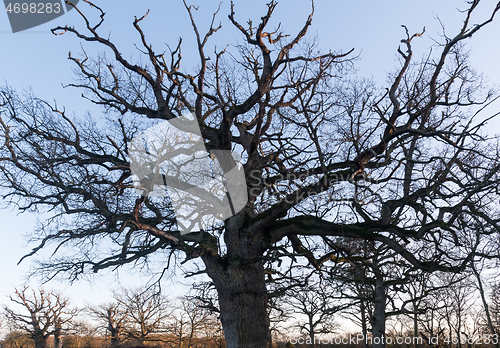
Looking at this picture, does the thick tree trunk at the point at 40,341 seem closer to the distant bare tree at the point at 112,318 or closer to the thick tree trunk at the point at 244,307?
the distant bare tree at the point at 112,318

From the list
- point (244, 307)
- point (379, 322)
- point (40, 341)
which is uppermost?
point (244, 307)

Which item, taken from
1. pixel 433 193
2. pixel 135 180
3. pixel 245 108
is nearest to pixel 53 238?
pixel 135 180

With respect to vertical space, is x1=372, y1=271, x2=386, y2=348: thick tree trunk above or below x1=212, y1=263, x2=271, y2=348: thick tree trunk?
below

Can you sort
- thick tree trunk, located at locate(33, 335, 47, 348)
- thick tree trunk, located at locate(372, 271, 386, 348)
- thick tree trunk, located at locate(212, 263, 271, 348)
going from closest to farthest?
1. thick tree trunk, located at locate(212, 263, 271, 348)
2. thick tree trunk, located at locate(372, 271, 386, 348)
3. thick tree trunk, located at locate(33, 335, 47, 348)

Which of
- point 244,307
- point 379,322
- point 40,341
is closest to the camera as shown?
point 244,307

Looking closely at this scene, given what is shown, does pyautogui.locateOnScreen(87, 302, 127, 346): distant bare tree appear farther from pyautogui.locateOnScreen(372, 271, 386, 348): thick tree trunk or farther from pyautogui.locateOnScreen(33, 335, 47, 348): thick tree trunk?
pyautogui.locateOnScreen(372, 271, 386, 348): thick tree trunk

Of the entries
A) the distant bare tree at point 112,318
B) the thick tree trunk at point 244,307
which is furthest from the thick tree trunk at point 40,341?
the thick tree trunk at point 244,307

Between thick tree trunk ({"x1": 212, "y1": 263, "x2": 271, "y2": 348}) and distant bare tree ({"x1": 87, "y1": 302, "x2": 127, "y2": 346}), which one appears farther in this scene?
distant bare tree ({"x1": 87, "y1": 302, "x2": 127, "y2": 346})

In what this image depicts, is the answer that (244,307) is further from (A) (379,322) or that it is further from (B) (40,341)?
(B) (40,341)

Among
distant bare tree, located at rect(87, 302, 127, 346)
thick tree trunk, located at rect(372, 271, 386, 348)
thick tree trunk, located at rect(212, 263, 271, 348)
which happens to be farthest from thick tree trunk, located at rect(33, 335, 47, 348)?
thick tree trunk, located at rect(212, 263, 271, 348)

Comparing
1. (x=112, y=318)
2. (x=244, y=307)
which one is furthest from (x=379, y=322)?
(x=112, y=318)

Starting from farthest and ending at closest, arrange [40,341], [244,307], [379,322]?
[40,341] < [379,322] < [244,307]

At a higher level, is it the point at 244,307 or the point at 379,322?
the point at 244,307

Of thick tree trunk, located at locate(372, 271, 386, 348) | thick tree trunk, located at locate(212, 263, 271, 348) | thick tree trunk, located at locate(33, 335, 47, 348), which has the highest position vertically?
thick tree trunk, located at locate(212, 263, 271, 348)
